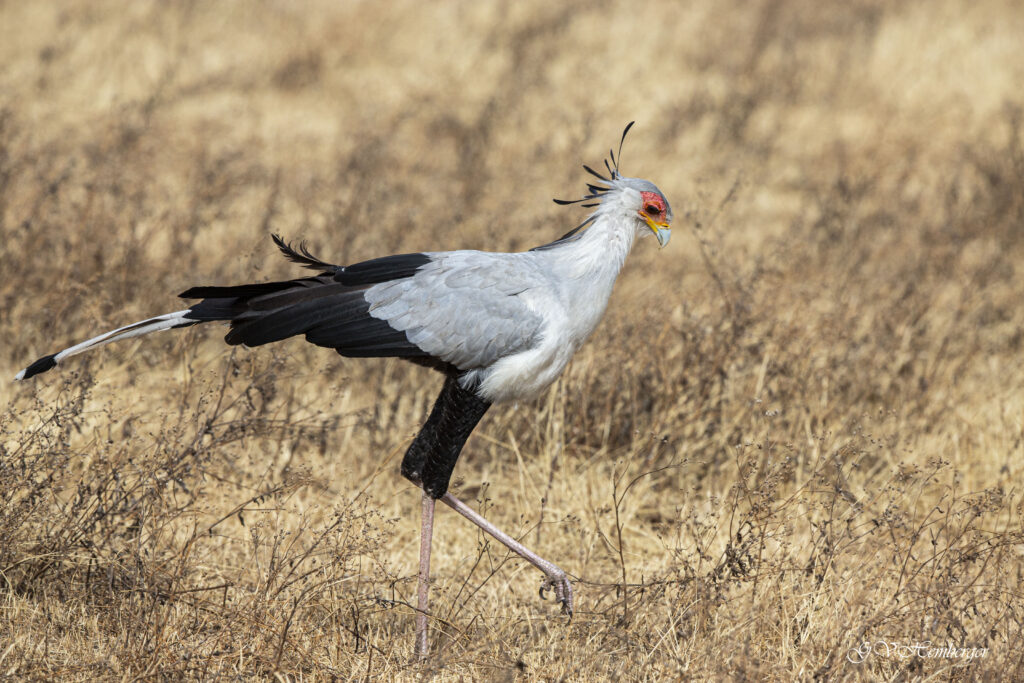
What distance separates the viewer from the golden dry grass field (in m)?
3.78

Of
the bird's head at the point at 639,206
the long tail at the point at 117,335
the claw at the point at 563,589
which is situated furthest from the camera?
the bird's head at the point at 639,206

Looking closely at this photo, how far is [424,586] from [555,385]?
1744 mm

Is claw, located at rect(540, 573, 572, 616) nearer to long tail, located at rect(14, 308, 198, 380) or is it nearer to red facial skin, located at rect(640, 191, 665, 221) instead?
red facial skin, located at rect(640, 191, 665, 221)

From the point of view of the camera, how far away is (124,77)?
9.98 metres

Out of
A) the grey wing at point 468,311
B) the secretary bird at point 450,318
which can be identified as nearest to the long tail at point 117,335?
the secretary bird at point 450,318

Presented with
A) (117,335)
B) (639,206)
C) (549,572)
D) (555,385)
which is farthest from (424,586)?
(555,385)

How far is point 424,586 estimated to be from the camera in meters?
3.89

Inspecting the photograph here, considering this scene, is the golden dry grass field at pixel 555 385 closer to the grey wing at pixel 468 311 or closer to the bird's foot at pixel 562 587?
the bird's foot at pixel 562 587

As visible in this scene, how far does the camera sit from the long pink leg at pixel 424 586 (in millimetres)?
3779

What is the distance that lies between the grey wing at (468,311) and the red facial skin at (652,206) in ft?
1.63

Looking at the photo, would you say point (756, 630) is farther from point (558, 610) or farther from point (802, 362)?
point (802, 362)

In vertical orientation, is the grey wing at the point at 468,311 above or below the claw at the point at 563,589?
above

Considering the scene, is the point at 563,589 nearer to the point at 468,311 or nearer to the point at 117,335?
the point at 468,311

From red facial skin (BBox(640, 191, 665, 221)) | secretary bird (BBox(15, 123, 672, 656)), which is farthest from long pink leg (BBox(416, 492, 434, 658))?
red facial skin (BBox(640, 191, 665, 221))
